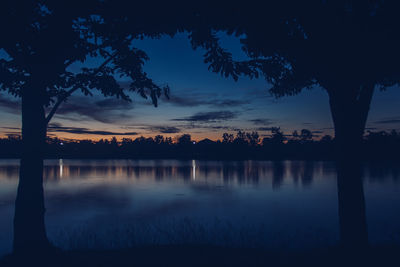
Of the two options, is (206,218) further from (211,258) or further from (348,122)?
(348,122)

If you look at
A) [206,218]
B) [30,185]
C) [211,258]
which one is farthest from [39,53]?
[206,218]

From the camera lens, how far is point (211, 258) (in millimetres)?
7594

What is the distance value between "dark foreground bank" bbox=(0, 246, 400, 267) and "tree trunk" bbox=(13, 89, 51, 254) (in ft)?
1.21

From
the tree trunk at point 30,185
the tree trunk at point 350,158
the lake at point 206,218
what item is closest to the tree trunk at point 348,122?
the tree trunk at point 350,158

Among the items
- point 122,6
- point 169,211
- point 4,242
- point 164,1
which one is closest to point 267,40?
point 164,1

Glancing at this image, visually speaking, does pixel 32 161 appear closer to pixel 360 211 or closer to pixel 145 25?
pixel 145 25

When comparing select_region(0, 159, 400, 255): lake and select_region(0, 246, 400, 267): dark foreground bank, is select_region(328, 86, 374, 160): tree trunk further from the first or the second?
select_region(0, 159, 400, 255): lake

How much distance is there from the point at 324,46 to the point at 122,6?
4.98 metres

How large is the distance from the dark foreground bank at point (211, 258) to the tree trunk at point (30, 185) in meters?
0.37

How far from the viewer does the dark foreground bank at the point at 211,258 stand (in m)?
7.21

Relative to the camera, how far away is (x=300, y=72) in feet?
28.5

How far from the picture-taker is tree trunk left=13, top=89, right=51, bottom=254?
7.78 metres

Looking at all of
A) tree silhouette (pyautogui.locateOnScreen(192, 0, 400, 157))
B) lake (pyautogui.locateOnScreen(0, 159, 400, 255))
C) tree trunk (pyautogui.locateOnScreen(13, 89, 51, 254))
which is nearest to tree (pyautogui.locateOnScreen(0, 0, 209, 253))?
tree trunk (pyautogui.locateOnScreen(13, 89, 51, 254))

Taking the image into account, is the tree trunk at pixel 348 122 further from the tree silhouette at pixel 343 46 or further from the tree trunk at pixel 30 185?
the tree trunk at pixel 30 185
